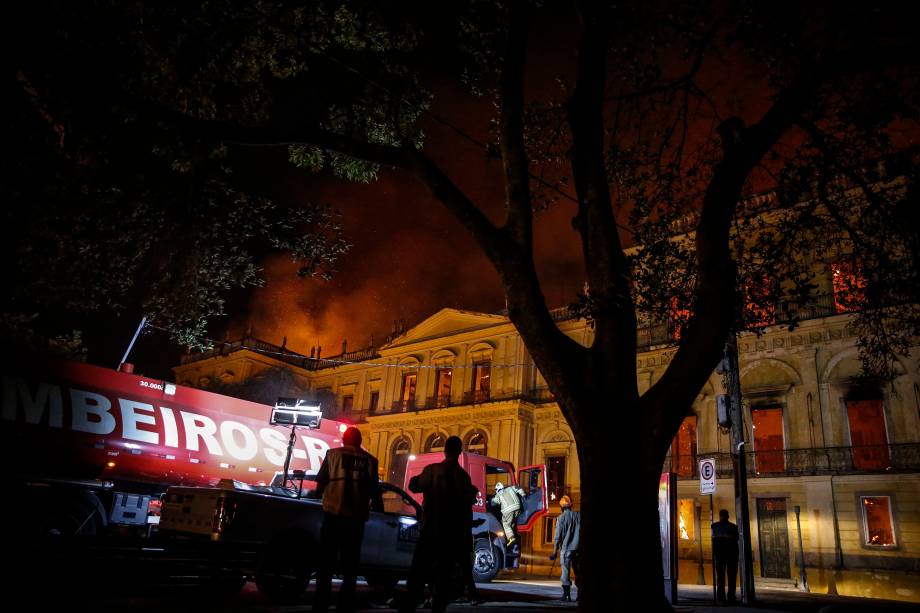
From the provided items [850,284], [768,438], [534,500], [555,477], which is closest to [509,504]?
[534,500]

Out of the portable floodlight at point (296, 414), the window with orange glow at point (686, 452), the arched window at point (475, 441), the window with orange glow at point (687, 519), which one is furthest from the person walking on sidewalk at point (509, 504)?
the arched window at point (475, 441)

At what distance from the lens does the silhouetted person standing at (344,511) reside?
5.78m

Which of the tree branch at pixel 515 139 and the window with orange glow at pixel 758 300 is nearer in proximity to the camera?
the tree branch at pixel 515 139

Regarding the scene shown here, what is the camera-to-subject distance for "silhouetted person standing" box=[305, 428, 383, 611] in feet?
19.0

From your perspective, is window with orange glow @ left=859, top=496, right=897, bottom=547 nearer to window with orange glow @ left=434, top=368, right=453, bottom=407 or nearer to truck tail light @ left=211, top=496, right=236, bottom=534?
truck tail light @ left=211, top=496, right=236, bottom=534

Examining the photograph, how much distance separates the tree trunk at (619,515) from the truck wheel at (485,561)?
356 inches

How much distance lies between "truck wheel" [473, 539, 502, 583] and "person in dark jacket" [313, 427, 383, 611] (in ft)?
26.2

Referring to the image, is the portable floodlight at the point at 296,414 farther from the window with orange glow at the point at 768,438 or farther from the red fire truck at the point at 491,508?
the window with orange glow at the point at 768,438

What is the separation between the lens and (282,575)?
7.64 metres

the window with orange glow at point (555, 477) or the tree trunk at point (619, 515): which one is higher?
the window with orange glow at point (555, 477)

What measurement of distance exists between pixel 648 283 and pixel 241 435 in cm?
1083

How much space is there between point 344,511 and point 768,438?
22.1 meters

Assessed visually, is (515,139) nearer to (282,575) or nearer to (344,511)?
(344,511)

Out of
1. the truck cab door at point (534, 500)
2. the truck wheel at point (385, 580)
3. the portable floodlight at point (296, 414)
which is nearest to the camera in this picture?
the truck wheel at point (385, 580)
